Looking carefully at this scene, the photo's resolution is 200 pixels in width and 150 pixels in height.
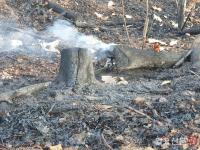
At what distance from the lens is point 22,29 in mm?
10234

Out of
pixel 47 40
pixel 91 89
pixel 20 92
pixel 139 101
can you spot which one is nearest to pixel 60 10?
pixel 47 40

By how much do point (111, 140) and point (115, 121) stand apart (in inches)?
12.2

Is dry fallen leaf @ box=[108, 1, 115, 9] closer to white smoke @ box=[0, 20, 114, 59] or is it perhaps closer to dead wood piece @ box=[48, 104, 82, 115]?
white smoke @ box=[0, 20, 114, 59]

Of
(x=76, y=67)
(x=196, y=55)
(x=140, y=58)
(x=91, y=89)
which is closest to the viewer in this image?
(x=91, y=89)

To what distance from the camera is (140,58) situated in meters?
7.84

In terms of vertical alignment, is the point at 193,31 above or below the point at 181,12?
below

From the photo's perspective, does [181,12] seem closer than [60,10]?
Yes

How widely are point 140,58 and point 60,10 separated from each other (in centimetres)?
386

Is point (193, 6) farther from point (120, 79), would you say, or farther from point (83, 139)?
point (83, 139)

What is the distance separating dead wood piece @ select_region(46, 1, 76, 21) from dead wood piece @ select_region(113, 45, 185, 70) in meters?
3.36

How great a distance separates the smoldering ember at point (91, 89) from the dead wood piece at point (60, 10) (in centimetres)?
23

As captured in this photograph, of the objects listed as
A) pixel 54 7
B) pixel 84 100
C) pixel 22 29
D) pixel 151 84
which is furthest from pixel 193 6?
pixel 84 100

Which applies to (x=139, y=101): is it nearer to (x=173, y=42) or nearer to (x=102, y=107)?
(x=102, y=107)

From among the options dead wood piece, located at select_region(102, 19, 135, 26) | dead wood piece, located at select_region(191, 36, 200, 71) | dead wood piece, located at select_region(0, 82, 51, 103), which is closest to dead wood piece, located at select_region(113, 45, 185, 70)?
dead wood piece, located at select_region(191, 36, 200, 71)
